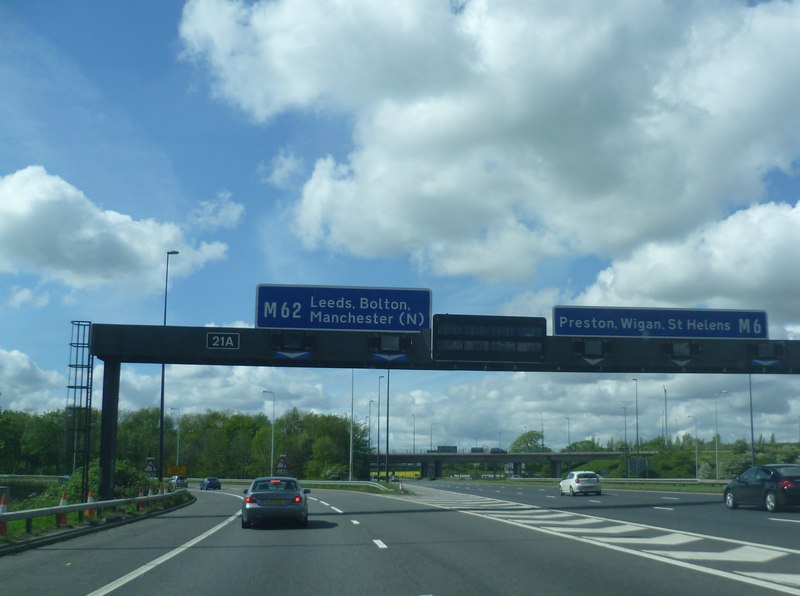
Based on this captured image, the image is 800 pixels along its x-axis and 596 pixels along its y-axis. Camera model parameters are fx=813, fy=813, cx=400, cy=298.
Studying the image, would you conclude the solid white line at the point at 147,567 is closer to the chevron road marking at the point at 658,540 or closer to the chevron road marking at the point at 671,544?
the chevron road marking at the point at 671,544

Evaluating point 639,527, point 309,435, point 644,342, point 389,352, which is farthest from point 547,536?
point 309,435

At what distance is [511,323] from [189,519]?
1391 centimetres

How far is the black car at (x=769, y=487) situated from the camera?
26.4m

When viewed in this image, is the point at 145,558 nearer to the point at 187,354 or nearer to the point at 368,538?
the point at 368,538

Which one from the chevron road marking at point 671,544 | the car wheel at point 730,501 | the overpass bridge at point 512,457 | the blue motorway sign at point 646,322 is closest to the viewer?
the chevron road marking at point 671,544

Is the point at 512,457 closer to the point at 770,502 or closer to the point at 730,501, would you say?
the point at 730,501

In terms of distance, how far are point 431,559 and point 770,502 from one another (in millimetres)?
17026

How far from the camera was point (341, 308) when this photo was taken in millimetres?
31203

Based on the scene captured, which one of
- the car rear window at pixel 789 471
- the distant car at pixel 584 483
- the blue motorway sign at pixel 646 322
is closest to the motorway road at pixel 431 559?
the car rear window at pixel 789 471

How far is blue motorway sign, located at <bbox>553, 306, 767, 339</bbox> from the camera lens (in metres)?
33.4

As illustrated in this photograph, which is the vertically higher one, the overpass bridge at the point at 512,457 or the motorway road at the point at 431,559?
the motorway road at the point at 431,559

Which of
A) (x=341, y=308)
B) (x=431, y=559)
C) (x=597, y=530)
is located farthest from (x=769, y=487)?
(x=431, y=559)

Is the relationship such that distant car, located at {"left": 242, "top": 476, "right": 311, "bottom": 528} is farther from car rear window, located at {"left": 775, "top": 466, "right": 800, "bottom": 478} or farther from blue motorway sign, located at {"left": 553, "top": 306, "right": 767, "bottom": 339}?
car rear window, located at {"left": 775, "top": 466, "right": 800, "bottom": 478}

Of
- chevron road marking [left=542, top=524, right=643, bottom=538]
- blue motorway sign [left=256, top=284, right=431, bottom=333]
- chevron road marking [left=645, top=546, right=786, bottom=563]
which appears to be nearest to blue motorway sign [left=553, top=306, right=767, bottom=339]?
blue motorway sign [left=256, top=284, right=431, bottom=333]
